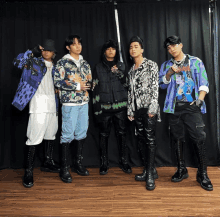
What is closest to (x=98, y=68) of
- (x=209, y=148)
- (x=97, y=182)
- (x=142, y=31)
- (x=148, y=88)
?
(x=148, y=88)

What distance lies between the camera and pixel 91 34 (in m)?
2.90

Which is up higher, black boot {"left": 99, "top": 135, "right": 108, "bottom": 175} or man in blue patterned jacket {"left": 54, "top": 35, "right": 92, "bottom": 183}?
man in blue patterned jacket {"left": 54, "top": 35, "right": 92, "bottom": 183}

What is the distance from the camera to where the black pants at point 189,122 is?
82.9 inches

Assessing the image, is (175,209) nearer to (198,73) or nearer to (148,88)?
(148,88)

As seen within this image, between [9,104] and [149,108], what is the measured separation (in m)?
2.07

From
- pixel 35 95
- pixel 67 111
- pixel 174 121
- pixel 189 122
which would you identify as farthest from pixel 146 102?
pixel 35 95

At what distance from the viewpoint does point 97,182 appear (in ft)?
7.47

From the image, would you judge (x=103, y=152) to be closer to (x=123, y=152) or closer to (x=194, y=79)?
(x=123, y=152)

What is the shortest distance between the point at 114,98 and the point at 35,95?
935 mm

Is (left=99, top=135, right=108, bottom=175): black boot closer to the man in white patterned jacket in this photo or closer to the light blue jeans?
the light blue jeans

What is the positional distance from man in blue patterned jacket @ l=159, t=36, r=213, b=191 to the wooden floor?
0.24m

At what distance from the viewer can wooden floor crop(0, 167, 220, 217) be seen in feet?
5.53

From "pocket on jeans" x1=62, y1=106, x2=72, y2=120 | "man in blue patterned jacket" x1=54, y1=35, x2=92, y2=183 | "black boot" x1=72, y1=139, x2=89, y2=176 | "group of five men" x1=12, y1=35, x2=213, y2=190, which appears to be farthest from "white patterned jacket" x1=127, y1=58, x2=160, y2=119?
"black boot" x1=72, y1=139, x2=89, y2=176

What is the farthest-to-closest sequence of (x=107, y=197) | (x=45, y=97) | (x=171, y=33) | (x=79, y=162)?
(x=171, y=33) → (x=79, y=162) → (x=45, y=97) → (x=107, y=197)
